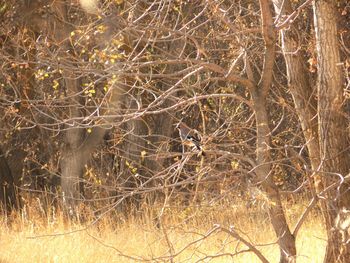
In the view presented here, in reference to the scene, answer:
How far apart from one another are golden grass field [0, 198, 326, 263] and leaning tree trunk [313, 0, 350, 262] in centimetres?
128

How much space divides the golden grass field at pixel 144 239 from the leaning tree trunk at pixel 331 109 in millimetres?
1276

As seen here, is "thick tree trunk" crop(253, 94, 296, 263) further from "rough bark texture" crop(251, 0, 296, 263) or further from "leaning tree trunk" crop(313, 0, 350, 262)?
"leaning tree trunk" crop(313, 0, 350, 262)

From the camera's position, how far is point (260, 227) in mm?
10070

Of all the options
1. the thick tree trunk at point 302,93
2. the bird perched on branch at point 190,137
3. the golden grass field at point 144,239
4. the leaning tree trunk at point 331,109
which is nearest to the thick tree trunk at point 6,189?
the golden grass field at point 144,239

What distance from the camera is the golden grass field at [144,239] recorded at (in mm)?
8836

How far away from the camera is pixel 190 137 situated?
253 inches

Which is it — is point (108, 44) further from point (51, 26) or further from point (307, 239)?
point (51, 26)

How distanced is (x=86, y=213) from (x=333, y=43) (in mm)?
5273

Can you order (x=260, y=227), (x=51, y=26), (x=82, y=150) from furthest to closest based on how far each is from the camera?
(x=82, y=150)
(x=51, y=26)
(x=260, y=227)

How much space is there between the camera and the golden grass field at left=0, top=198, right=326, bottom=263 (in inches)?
348

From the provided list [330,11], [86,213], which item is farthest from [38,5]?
[330,11]

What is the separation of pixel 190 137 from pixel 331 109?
4.19ft

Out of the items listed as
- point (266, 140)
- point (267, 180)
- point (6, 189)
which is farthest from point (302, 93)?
point (6, 189)

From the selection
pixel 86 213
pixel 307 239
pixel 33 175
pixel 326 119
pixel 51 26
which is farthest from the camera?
pixel 33 175
